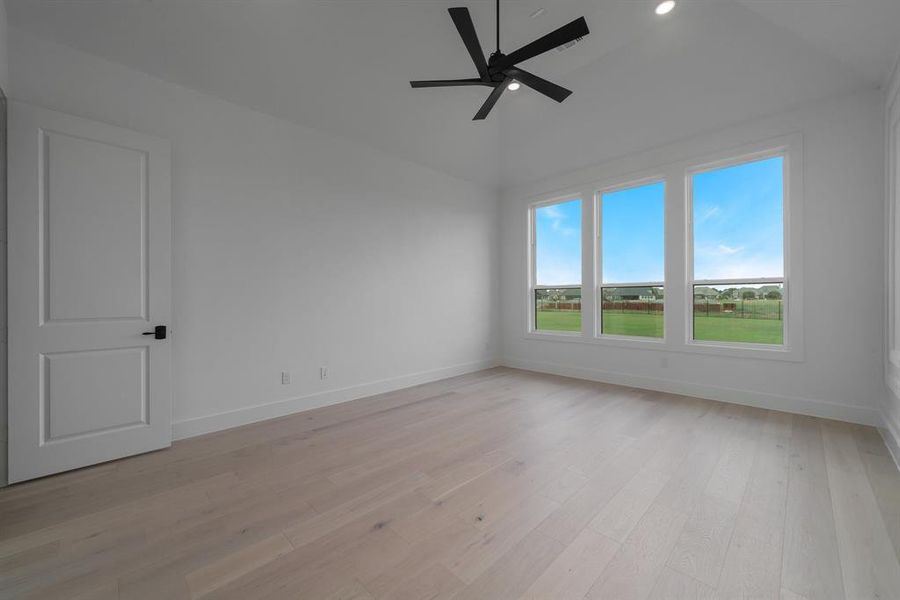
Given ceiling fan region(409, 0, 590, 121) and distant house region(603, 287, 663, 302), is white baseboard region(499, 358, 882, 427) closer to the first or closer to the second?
distant house region(603, 287, 663, 302)

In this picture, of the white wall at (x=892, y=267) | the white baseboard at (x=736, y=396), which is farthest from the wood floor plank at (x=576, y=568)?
the white baseboard at (x=736, y=396)

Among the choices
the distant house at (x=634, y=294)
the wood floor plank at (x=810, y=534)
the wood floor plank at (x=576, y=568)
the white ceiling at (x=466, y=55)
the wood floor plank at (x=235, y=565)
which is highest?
the white ceiling at (x=466, y=55)

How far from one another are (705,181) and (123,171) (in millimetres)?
5892

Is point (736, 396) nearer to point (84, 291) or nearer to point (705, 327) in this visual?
point (705, 327)

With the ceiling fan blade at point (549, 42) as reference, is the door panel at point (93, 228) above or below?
below

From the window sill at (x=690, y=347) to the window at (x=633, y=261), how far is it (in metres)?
0.18

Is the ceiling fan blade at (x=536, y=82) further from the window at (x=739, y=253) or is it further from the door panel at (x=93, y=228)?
the door panel at (x=93, y=228)

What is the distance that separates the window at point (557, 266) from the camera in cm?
547

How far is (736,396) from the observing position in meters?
3.89

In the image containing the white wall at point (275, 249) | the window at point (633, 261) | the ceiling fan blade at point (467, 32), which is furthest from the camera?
the window at point (633, 261)

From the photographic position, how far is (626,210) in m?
4.95

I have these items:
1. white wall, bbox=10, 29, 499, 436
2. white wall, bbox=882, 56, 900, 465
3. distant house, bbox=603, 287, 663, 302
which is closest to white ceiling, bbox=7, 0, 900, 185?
white wall, bbox=10, 29, 499, 436

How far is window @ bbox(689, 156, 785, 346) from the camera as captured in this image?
12.5ft

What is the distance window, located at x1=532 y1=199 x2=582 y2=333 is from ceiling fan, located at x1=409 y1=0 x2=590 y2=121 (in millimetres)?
3016
